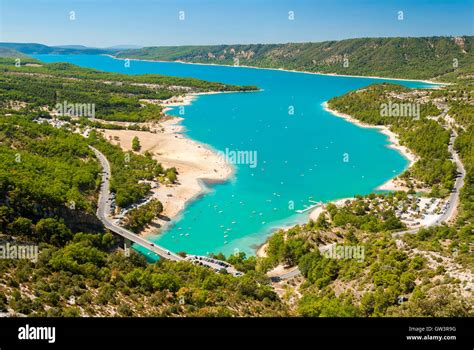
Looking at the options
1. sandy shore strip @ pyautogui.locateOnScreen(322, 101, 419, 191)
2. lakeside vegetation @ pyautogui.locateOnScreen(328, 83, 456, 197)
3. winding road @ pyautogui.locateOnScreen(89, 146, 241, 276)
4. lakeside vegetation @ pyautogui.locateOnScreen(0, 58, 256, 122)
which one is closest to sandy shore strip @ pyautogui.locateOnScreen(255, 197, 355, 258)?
winding road @ pyautogui.locateOnScreen(89, 146, 241, 276)

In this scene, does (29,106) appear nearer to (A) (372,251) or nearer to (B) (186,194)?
(B) (186,194)

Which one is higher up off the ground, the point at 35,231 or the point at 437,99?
the point at 437,99

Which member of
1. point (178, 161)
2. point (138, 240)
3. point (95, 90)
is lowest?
point (138, 240)

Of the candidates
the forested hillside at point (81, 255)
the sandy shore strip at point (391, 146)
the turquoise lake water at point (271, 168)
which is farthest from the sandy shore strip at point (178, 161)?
the sandy shore strip at point (391, 146)

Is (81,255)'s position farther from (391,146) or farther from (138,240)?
(391,146)

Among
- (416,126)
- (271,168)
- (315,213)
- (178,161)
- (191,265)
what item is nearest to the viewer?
(191,265)

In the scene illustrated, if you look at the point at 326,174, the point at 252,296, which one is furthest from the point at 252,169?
the point at 252,296

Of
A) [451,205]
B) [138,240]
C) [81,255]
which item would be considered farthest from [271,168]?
[81,255]
